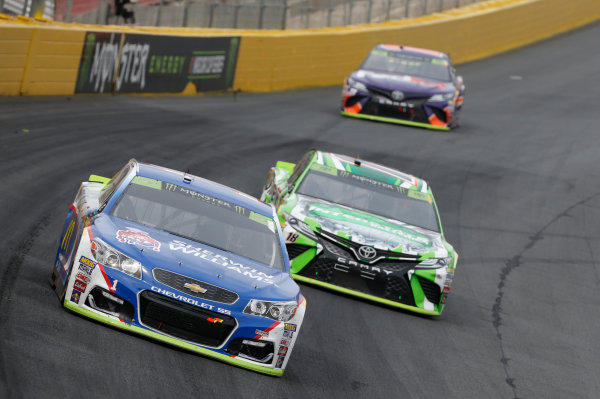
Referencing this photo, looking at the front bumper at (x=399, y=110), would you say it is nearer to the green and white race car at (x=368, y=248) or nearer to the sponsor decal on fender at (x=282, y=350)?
the green and white race car at (x=368, y=248)

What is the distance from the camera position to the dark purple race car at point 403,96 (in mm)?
23141

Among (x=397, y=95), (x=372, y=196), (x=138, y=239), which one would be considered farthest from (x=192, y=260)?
(x=397, y=95)

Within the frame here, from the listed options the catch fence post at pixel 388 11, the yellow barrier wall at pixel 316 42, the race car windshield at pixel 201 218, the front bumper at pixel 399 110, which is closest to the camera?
the race car windshield at pixel 201 218

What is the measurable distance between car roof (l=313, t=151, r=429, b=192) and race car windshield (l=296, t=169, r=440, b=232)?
13cm

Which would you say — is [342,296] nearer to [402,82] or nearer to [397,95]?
[397,95]

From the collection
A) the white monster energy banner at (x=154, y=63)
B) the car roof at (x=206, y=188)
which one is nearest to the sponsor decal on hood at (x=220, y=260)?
the car roof at (x=206, y=188)

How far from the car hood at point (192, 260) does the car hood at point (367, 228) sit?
9.29 ft

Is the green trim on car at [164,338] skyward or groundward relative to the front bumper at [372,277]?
skyward

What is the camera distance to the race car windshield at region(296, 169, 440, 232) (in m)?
12.3

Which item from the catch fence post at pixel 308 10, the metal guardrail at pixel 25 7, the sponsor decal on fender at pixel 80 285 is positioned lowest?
the sponsor decal on fender at pixel 80 285

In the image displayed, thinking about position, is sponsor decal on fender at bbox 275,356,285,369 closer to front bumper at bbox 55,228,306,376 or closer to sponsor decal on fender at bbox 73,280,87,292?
front bumper at bbox 55,228,306,376

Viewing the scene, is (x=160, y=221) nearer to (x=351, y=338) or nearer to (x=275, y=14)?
(x=351, y=338)

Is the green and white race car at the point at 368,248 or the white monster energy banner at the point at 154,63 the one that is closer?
the green and white race car at the point at 368,248

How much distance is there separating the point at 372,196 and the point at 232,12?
15450 millimetres
